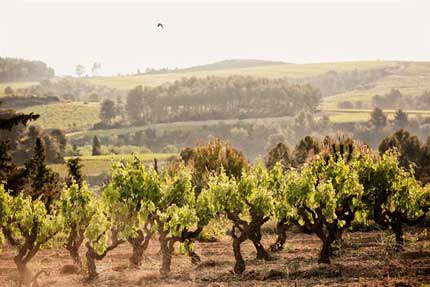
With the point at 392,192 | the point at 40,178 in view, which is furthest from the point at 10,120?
the point at 392,192

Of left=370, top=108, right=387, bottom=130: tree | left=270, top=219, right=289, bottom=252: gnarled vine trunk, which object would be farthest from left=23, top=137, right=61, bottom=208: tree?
left=370, top=108, right=387, bottom=130: tree

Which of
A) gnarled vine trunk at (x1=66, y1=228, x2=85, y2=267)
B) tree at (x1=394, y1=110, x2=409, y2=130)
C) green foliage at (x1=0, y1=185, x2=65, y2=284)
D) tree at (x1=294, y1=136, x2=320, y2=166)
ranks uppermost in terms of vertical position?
green foliage at (x1=0, y1=185, x2=65, y2=284)

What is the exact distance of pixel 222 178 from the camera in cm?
3803

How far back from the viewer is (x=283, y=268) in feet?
119

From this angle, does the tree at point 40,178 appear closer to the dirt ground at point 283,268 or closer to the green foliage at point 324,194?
the dirt ground at point 283,268

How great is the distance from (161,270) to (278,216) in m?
7.35

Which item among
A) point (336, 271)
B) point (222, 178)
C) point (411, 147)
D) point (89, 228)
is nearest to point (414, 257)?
point (336, 271)

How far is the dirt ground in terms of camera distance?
32.2 m

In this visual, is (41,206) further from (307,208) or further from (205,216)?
(307,208)

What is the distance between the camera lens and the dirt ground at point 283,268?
3222 centimetres

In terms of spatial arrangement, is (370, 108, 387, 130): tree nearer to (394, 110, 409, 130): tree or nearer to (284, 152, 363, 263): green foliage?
(394, 110, 409, 130): tree

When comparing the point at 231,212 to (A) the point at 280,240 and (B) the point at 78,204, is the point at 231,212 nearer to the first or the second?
(A) the point at 280,240

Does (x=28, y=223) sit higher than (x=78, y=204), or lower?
lower

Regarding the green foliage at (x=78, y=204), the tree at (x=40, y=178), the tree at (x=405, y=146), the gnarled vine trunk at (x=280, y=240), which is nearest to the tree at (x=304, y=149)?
the tree at (x=405, y=146)
